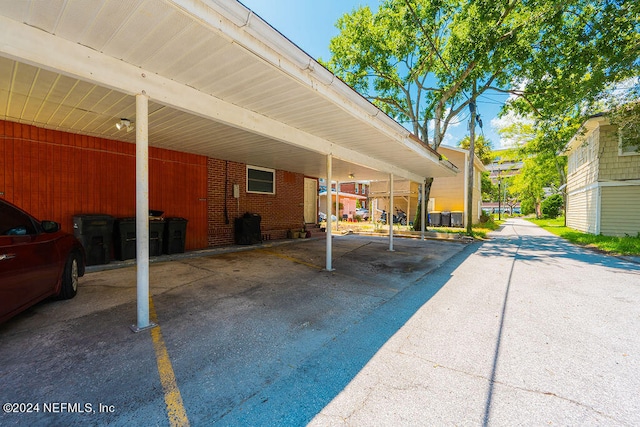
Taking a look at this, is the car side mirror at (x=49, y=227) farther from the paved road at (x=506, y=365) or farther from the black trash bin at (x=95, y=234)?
the paved road at (x=506, y=365)

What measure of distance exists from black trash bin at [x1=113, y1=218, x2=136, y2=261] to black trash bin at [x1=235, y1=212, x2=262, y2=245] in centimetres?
334

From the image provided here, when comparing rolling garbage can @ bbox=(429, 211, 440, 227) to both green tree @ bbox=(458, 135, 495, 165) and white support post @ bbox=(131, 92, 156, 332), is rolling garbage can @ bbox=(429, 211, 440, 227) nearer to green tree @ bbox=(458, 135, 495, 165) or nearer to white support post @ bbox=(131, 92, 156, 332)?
white support post @ bbox=(131, 92, 156, 332)

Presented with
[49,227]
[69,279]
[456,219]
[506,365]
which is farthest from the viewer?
[456,219]

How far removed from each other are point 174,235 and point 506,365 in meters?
7.64

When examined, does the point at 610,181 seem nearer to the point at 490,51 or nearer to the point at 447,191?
the point at 490,51

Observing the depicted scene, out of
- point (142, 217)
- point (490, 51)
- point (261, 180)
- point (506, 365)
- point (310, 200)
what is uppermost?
point (490, 51)

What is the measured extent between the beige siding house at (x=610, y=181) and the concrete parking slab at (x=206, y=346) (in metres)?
11.6

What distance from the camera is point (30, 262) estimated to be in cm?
295

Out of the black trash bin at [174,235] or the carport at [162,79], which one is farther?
the black trash bin at [174,235]

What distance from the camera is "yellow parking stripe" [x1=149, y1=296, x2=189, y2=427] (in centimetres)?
178

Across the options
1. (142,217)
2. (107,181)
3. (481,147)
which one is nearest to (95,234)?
(107,181)

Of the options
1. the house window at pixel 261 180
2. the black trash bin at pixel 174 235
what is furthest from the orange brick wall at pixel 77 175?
the house window at pixel 261 180

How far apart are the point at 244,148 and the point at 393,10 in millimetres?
10641

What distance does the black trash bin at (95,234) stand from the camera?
223 inches
